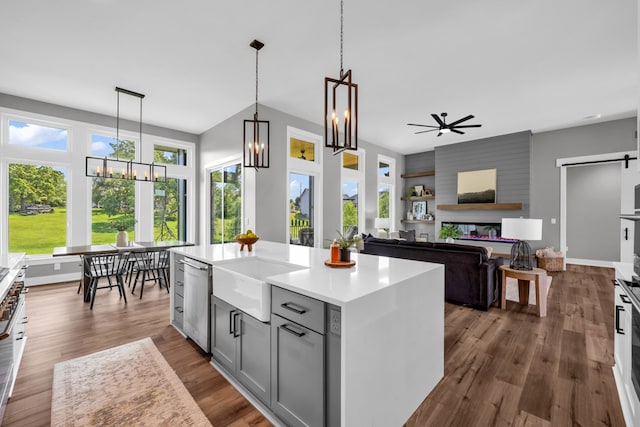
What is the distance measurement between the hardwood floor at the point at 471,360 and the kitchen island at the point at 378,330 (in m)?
0.20

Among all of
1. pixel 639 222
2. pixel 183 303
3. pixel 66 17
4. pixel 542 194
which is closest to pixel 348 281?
pixel 639 222

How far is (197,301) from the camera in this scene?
2551 mm

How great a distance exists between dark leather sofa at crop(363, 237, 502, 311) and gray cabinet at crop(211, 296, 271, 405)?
287 cm

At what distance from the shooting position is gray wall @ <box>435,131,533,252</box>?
6633mm

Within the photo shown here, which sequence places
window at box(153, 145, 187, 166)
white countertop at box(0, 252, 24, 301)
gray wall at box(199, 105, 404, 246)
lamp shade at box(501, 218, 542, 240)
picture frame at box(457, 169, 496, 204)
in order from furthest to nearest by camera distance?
picture frame at box(457, 169, 496, 204)
window at box(153, 145, 187, 166)
gray wall at box(199, 105, 404, 246)
lamp shade at box(501, 218, 542, 240)
white countertop at box(0, 252, 24, 301)

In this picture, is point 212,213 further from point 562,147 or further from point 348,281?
point 562,147

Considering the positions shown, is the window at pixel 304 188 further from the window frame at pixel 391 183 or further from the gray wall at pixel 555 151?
the gray wall at pixel 555 151

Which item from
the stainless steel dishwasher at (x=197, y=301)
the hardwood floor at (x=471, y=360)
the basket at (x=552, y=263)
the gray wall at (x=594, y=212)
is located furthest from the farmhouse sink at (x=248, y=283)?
the gray wall at (x=594, y=212)

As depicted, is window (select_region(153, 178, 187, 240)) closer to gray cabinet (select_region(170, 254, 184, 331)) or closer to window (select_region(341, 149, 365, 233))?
gray cabinet (select_region(170, 254, 184, 331))

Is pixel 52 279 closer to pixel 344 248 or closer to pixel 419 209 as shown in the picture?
pixel 344 248

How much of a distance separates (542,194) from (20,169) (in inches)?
403

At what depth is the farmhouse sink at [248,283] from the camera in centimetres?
174

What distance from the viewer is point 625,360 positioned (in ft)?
5.77

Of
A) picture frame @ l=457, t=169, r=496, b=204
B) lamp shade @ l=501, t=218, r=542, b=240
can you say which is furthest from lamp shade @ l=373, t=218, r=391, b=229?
lamp shade @ l=501, t=218, r=542, b=240
